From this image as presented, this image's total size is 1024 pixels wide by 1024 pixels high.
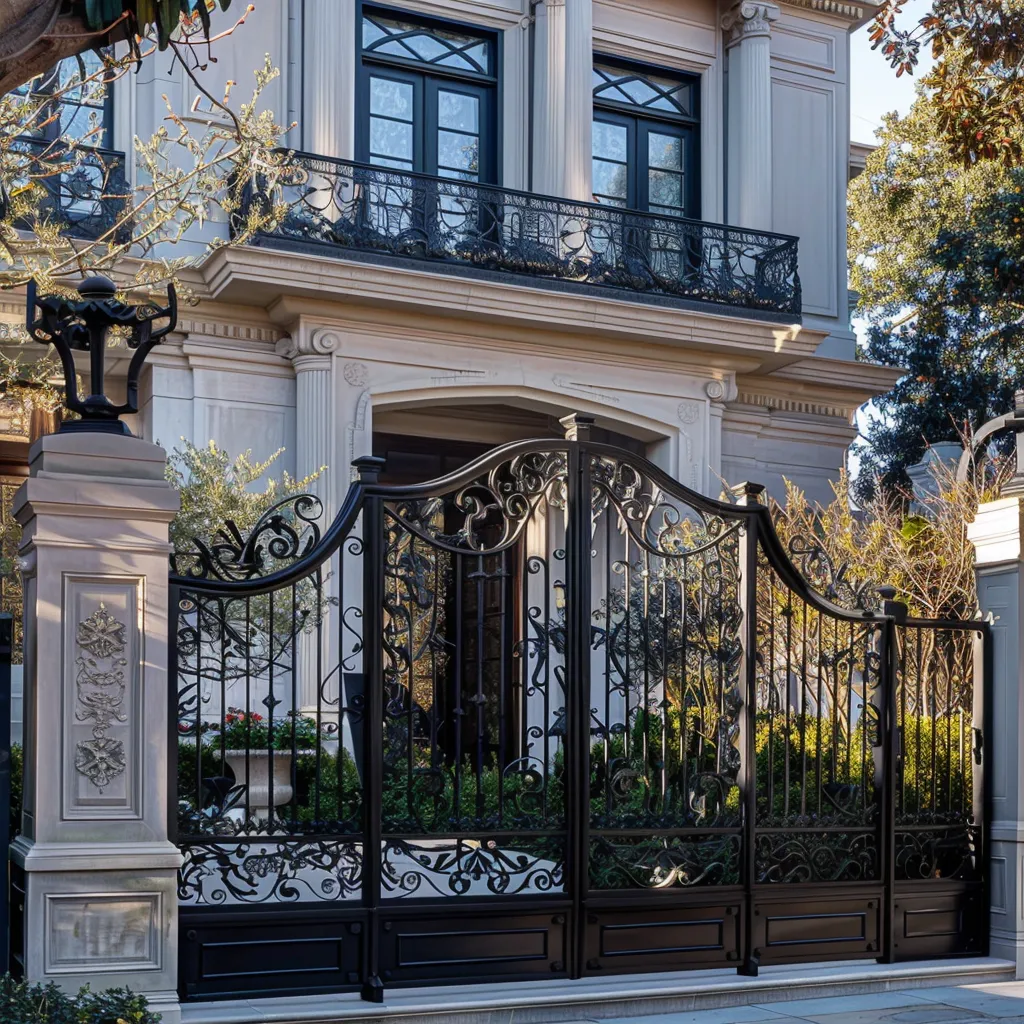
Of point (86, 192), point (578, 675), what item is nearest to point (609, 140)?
point (86, 192)

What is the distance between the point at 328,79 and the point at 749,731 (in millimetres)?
9663

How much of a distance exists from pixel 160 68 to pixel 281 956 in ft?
35.4

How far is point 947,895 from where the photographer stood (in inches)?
370

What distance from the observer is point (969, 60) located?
11938mm

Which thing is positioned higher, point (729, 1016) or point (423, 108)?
point (423, 108)

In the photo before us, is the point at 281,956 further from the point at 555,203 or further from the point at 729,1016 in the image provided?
the point at 555,203

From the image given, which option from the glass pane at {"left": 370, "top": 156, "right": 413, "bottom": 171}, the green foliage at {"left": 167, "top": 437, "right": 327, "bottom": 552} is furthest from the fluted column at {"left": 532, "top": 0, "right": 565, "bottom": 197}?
the green foliage at {"left": 167, "top": 437, "right": 327, "bottom": 552}

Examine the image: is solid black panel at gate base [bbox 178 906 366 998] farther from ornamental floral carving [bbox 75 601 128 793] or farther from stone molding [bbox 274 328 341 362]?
stone molding [bbox 274 328 341 362]

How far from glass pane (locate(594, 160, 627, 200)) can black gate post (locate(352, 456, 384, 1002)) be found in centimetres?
1080

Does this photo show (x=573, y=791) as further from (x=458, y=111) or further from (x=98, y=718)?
(x=458, y=111)

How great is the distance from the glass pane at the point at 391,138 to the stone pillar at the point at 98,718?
34.1 feet

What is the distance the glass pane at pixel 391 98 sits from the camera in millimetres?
16781

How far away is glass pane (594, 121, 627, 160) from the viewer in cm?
1802

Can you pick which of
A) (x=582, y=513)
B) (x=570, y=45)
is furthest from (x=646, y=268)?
(x=582, y=513)
